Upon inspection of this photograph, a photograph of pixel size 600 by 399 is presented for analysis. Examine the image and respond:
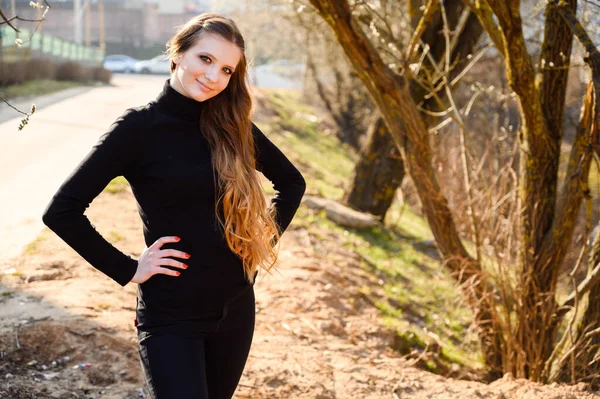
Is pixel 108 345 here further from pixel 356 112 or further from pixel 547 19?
pixel 356 112

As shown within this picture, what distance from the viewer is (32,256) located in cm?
703

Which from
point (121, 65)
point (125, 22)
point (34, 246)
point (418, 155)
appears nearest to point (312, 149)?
point (34, 246)

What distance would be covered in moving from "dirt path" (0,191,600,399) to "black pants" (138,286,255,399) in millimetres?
1562

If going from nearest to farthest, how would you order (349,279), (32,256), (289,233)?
(32,256), (349,279), (289,233)

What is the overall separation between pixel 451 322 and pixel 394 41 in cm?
411

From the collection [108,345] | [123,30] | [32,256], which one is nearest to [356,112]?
[32,256]

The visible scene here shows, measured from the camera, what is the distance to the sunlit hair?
3135mm

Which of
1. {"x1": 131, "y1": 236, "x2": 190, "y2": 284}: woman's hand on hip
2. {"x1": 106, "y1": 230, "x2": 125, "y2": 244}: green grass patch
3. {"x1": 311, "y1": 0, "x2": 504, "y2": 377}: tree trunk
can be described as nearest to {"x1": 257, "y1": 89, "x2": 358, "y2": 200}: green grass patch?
{"x1": 106, "y1": 230, "x2": 125, "y2": 244}: green grass patch

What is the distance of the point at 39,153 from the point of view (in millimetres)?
13203

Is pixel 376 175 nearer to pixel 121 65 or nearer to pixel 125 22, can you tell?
pixel 121 65

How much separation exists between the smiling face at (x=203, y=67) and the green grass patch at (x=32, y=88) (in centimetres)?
1833

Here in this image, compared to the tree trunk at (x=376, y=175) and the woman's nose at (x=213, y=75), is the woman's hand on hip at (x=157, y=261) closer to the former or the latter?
the woman's nose at (x=213, y=75)

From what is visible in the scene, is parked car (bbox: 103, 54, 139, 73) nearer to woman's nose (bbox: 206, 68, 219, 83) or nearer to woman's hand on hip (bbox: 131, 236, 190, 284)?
woman's nose (bbox: 206, 68, 219, 83)

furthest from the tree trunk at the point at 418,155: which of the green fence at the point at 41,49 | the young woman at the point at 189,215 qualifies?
the green fence at the point at 41,49
